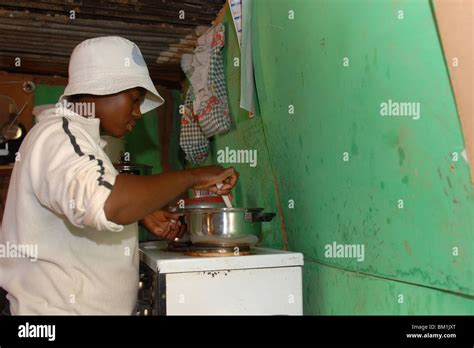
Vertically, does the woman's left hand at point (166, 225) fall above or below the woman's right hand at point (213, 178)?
below

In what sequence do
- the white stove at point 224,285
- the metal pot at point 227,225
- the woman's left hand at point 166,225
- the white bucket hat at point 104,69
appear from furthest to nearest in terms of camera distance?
the woman's left hand at point 166,225 < the metal pot at point 227,225 < the white stove at point 224,285 < the white bucket hat at point 104,69

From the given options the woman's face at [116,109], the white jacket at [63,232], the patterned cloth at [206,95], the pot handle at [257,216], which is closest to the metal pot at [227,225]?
the pot handle at [257,216]

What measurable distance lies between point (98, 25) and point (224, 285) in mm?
1990

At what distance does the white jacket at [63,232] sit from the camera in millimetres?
1354

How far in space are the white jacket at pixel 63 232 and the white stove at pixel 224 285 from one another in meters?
0.11

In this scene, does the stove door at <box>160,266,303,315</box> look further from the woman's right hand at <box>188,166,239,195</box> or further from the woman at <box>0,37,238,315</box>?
the woman's right hand at <box>188,166,239,195</box>

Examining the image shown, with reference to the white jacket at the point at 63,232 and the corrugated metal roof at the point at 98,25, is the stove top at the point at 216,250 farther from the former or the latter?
the corrugated metal roof at the point at 98,25

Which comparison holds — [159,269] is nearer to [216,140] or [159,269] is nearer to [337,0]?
[337,0]

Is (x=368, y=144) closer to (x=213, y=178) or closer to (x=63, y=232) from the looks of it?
(x=213, y=178)

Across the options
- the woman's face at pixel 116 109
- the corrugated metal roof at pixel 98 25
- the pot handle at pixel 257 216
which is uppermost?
the corrugated metal roof at pixel 98 25

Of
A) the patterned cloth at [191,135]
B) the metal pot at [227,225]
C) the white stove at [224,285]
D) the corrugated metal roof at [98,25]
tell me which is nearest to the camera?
the white stove at [224,285]

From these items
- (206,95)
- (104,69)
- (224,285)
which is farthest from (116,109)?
(206,95)

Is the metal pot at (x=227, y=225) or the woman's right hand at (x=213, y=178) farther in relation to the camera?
the metal pot at (x=227, y=225)
